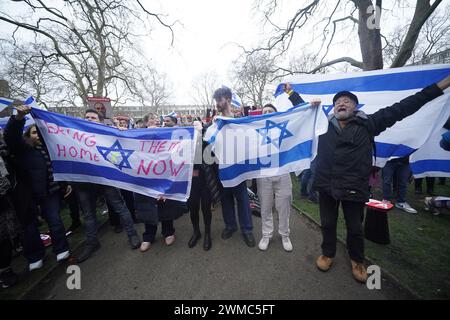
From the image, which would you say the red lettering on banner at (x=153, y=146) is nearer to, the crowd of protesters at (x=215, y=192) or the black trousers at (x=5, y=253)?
the crowd of protesters at (x=215, y=192)

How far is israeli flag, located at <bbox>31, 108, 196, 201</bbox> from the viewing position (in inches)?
122

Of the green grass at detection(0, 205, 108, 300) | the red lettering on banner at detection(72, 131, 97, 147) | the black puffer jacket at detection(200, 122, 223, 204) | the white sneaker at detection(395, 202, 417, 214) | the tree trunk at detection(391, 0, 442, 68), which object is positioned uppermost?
the tree trunk at detection(391, 0, 442, 68)

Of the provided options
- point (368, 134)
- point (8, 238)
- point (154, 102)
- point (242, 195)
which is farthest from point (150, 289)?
point (154, 102)

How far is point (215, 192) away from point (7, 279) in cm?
313

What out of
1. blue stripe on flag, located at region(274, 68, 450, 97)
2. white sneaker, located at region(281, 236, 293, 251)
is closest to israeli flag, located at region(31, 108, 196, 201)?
white sneaker, located at region(281, 236, 293, 251)

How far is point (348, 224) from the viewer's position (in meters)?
2.52

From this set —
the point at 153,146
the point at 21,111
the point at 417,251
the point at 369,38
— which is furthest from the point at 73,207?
the point at 369,38

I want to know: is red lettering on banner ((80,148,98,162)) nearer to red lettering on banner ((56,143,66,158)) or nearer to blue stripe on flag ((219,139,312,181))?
red lettering on banner ((56,143,66,158))

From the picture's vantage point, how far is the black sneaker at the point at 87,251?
313cm

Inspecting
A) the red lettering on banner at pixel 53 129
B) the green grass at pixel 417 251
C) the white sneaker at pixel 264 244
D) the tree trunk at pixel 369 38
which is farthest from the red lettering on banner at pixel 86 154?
the tree trunk at pixel 369 38

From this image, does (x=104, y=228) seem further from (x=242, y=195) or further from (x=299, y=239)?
(x=299, y=239)

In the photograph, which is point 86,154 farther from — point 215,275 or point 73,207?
point 215,275

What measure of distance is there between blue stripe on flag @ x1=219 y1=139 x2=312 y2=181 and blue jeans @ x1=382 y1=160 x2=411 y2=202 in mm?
3214

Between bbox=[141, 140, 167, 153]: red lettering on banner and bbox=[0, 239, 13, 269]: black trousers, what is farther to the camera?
bbox=[141, 140, 167, 153]: red lettering on banner
